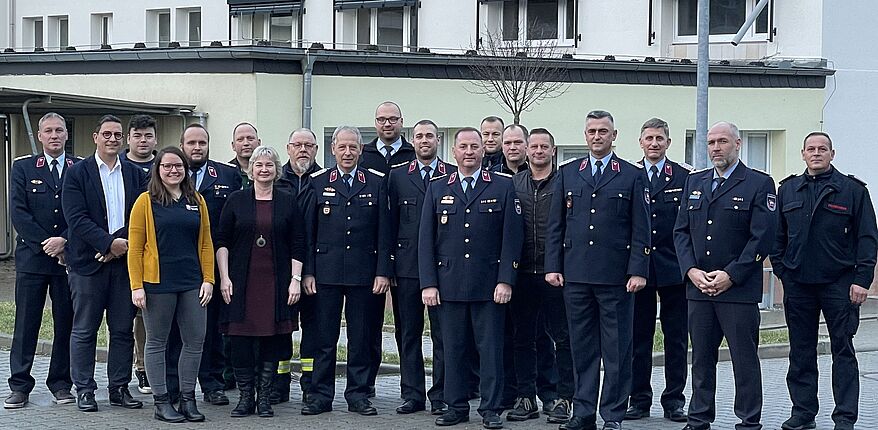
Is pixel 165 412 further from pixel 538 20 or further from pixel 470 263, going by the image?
pixel 538 20

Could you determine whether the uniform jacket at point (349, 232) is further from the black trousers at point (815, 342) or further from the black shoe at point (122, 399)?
the black trousers at point (815, 342)

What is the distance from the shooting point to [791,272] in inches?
386

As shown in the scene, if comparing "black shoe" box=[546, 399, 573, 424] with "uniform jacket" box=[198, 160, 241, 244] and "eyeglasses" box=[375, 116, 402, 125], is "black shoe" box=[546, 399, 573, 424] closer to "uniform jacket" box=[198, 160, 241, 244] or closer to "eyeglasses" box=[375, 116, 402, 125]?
"eyeglasses" box=[375, 116, 402, 125]

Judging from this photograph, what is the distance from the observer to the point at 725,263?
9.28m

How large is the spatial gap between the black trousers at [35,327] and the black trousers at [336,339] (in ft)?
6.35

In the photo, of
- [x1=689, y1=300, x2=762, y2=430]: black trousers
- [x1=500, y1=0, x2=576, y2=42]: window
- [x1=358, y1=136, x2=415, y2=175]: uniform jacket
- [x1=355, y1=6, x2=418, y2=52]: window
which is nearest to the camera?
[x1=689, y1=300, x2=762, y2=430]: black trousers

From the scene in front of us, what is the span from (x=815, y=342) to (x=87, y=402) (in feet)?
17.8

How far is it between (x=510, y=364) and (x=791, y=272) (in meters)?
2.20

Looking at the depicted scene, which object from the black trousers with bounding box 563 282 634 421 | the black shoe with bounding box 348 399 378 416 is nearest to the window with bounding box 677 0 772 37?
the black trousers with bounding box 563 282 634 421

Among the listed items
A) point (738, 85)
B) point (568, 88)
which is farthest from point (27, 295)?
point (738, 85)

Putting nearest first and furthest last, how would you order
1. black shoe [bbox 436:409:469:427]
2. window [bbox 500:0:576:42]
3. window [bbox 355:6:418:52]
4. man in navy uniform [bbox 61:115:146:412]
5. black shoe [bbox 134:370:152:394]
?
black shoe [bbox 436:409:469:427], man in navy uniform [bbox 61:115:146:412], black shoe [bbox 134:370:152:394], window [bbox 500:0:576:42], window [bbox 355:6:418:52]

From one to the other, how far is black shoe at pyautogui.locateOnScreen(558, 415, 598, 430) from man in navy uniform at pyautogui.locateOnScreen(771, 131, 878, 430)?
1.47m

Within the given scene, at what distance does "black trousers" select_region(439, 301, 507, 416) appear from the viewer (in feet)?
32.4

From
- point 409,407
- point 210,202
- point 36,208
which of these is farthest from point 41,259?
point 409,407
